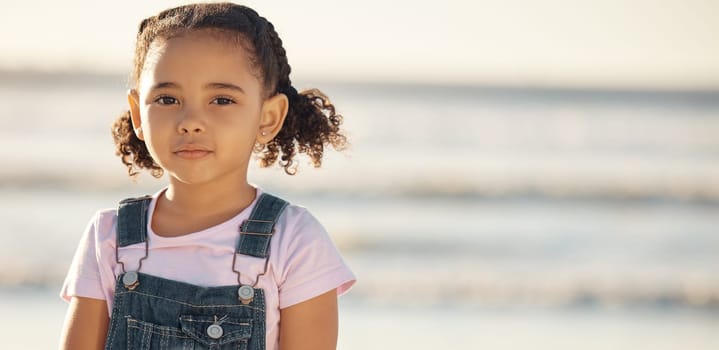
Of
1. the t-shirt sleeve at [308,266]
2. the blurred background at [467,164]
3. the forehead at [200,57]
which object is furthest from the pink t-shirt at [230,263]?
the blurred background at [467,164]

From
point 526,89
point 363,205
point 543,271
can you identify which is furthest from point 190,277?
point 526,89

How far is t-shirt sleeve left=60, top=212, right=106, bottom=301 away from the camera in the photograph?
112 inches

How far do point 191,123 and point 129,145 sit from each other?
0.46 m

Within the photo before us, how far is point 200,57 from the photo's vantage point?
110 inches

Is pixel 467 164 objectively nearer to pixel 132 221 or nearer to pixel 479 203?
pixel 479 203

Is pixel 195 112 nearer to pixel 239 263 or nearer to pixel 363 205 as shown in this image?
pixel 239 263

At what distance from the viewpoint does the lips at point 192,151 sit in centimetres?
277

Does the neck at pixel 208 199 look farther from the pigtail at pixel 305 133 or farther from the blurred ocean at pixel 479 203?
the blurred ocean at pixel 479 203

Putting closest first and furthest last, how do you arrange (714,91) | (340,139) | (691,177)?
(340,139) → (691,177) → (714,91)

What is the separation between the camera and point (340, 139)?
3.16 metres

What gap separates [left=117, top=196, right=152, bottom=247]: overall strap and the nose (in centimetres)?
24

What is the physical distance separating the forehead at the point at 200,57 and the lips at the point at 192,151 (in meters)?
0.15

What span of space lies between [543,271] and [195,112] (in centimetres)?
498

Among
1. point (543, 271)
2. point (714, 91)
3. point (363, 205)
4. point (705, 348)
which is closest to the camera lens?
point (705, 348)
